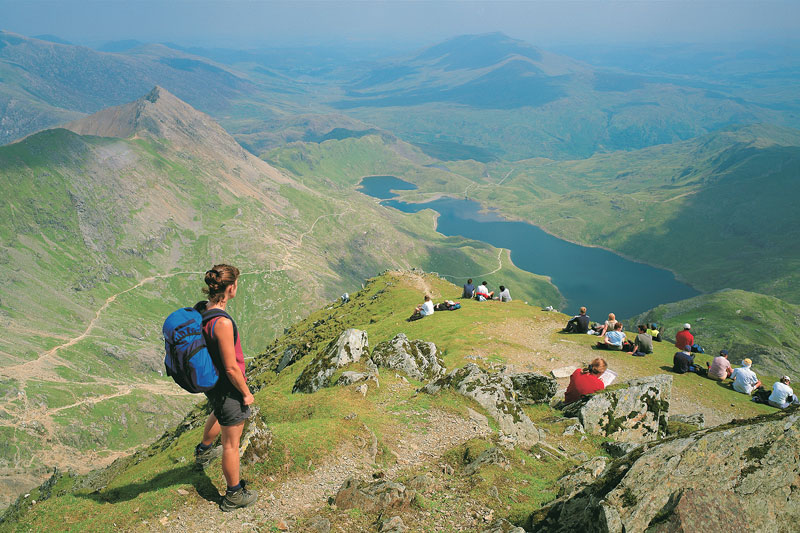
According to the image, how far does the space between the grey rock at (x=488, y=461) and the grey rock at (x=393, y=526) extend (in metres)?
4.27

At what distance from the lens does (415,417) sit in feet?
71.1

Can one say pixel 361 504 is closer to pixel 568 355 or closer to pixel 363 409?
pixel 363 409

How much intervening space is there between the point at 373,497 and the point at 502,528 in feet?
14.3

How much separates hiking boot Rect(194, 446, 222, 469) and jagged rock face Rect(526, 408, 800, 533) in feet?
35.7

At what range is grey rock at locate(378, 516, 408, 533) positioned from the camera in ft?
42.8

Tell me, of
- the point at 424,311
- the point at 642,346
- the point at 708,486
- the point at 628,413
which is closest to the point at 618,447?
the point at 628,413

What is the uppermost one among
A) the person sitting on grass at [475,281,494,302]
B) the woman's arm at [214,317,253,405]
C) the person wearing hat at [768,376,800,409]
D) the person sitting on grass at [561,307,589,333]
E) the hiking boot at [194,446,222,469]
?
the woman's arm at [214,317,253,405]

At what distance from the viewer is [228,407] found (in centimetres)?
1184

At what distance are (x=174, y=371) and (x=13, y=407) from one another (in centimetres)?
19178

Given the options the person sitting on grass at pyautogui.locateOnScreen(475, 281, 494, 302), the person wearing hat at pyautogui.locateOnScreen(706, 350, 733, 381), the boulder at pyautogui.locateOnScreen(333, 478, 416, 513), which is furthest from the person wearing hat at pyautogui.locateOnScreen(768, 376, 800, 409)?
the person sitting on grass at pyautogui.locateOnScreen(475, 281, 494, 302)

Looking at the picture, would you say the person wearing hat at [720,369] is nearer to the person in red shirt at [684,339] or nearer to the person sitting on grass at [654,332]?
the person in red shirt at [684,339]

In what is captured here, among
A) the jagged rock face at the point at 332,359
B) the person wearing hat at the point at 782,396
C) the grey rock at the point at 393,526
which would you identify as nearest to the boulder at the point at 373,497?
the grey rock at the point at 393,526

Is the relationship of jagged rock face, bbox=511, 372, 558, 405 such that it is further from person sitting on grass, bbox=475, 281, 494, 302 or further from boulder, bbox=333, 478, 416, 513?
person sitting on grass, bbox=475, 281, 494, 302

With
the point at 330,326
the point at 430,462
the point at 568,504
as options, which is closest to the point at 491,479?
the point at 430,462
